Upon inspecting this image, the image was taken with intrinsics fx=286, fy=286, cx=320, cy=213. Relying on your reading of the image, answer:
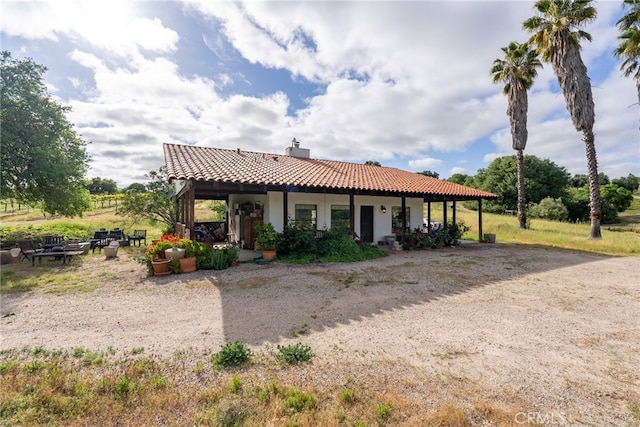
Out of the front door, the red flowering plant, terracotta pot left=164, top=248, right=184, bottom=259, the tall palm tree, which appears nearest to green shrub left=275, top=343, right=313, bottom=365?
terracotta pot left=164, top=248, right=184, bottom=259

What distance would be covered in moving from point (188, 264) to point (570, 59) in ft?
70.2

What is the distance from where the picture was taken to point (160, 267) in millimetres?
7727

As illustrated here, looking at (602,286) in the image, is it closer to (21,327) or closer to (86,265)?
(21,327)

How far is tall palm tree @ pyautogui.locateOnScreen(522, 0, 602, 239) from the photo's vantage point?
15211 mm

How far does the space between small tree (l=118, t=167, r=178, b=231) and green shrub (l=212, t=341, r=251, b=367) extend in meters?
13.0

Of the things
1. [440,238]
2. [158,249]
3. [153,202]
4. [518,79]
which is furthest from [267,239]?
[518,79]

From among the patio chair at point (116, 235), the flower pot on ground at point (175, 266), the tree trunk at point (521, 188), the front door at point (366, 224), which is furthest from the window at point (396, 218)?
the patio chair at point (116, 235)

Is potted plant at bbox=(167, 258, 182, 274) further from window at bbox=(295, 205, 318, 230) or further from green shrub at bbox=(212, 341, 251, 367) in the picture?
window at bbox=(295, 205, 318, 230)

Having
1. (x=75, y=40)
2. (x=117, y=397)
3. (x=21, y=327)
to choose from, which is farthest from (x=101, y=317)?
(x=75, y=40)

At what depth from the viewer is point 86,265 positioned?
9.22 metres

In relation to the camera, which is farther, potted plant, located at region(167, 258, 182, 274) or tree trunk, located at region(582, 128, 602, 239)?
tree trunk, located at region(582, 128, 602, 239)

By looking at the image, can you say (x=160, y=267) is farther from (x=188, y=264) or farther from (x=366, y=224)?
(x=366, y=224)

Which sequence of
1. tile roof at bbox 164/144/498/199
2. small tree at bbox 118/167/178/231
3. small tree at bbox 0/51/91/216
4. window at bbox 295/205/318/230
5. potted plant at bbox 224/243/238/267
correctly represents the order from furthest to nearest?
small tree at bbox 118/167/178/231 → small tree at bbox 0/51/91/216 → window at bbox 295/205/318/230 → tile roof at bbox 164/144/498/199 → potted plant at bbox 224/243/238/267

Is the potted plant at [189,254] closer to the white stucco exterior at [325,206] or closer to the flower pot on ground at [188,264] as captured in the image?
the flower pot on ground at [188,264]
